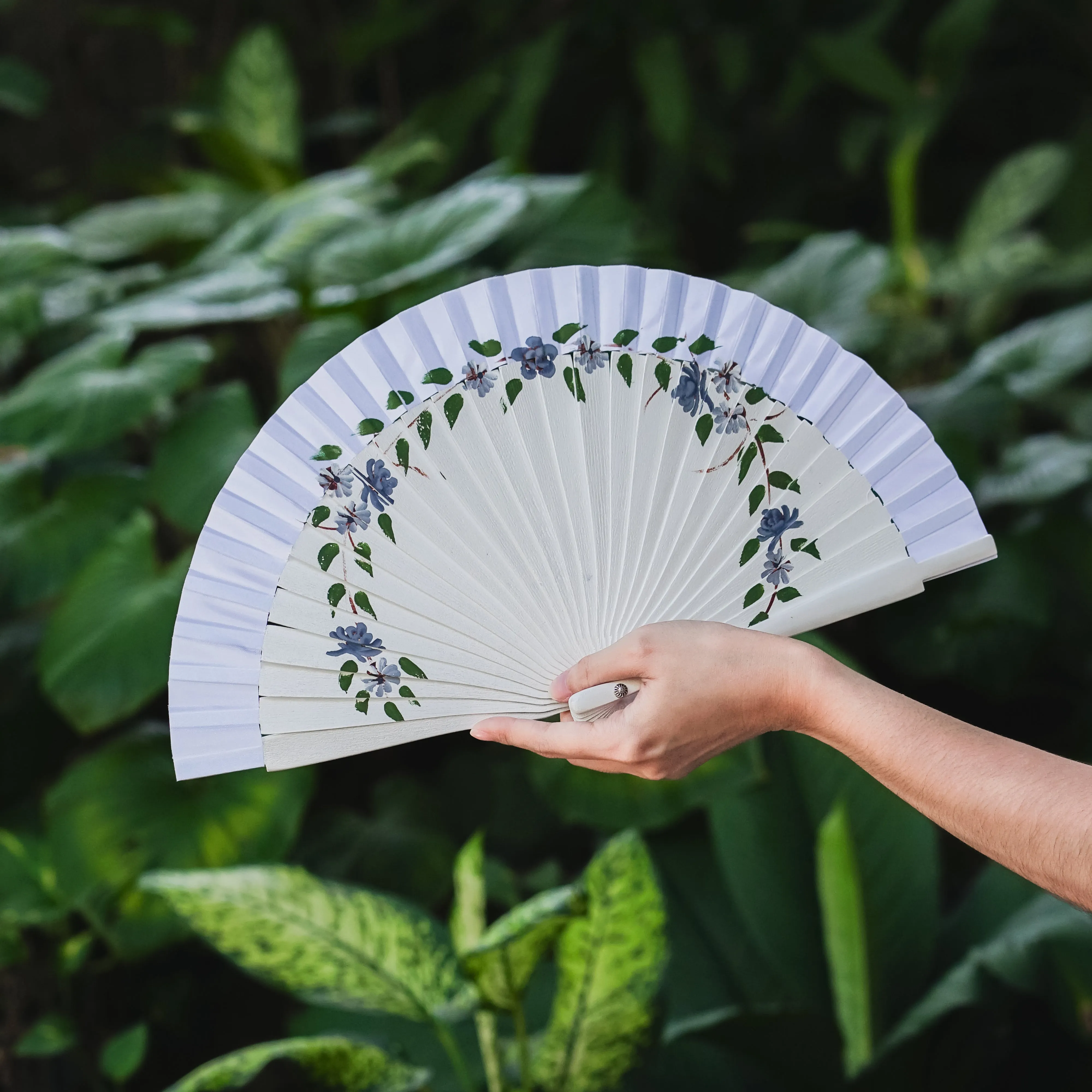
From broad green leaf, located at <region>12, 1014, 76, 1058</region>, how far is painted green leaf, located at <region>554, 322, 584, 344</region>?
83 cm

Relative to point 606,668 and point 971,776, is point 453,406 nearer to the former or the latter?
point 606,668

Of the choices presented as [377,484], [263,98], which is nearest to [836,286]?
[377,484]

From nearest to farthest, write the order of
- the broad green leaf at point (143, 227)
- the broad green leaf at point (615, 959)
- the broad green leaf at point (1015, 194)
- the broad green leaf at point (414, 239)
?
the broad green leaf at point (615, 959) < the broad green leaf at point (414, 239) < the broad green leaf at point (143, 227) < the broad green leaf at point (1015, 194)

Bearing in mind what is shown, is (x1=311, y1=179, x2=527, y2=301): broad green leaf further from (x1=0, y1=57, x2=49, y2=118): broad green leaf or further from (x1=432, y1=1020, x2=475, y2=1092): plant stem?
(x1=0, y1=57, x2=49, y2=118): broad green leaf

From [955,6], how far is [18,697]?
209 centimetres

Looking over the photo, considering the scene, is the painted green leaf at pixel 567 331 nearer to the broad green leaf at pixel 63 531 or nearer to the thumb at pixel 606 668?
the thumb at pixel 606 668

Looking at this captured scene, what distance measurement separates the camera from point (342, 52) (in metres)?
2.35

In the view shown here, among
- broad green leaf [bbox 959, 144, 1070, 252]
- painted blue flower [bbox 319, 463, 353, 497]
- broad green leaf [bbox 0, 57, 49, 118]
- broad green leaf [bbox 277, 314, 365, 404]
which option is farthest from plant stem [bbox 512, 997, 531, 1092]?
broad green leaf [bbox 0, 57, 49, 118]

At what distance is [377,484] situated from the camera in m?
0.59

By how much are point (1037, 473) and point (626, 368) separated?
98 centimetres

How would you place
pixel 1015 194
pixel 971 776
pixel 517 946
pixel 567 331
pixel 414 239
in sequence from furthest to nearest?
pixel 1015 194, pixel 414 239, pixel 517 946, pixel 567 331, pixel 971 776

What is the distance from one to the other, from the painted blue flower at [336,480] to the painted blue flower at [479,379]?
0.08m

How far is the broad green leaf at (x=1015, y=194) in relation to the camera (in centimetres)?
195

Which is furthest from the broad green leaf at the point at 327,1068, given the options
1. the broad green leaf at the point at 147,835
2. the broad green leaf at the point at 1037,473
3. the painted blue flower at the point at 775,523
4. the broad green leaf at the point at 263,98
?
the broad green leaf at the point at 263,98
